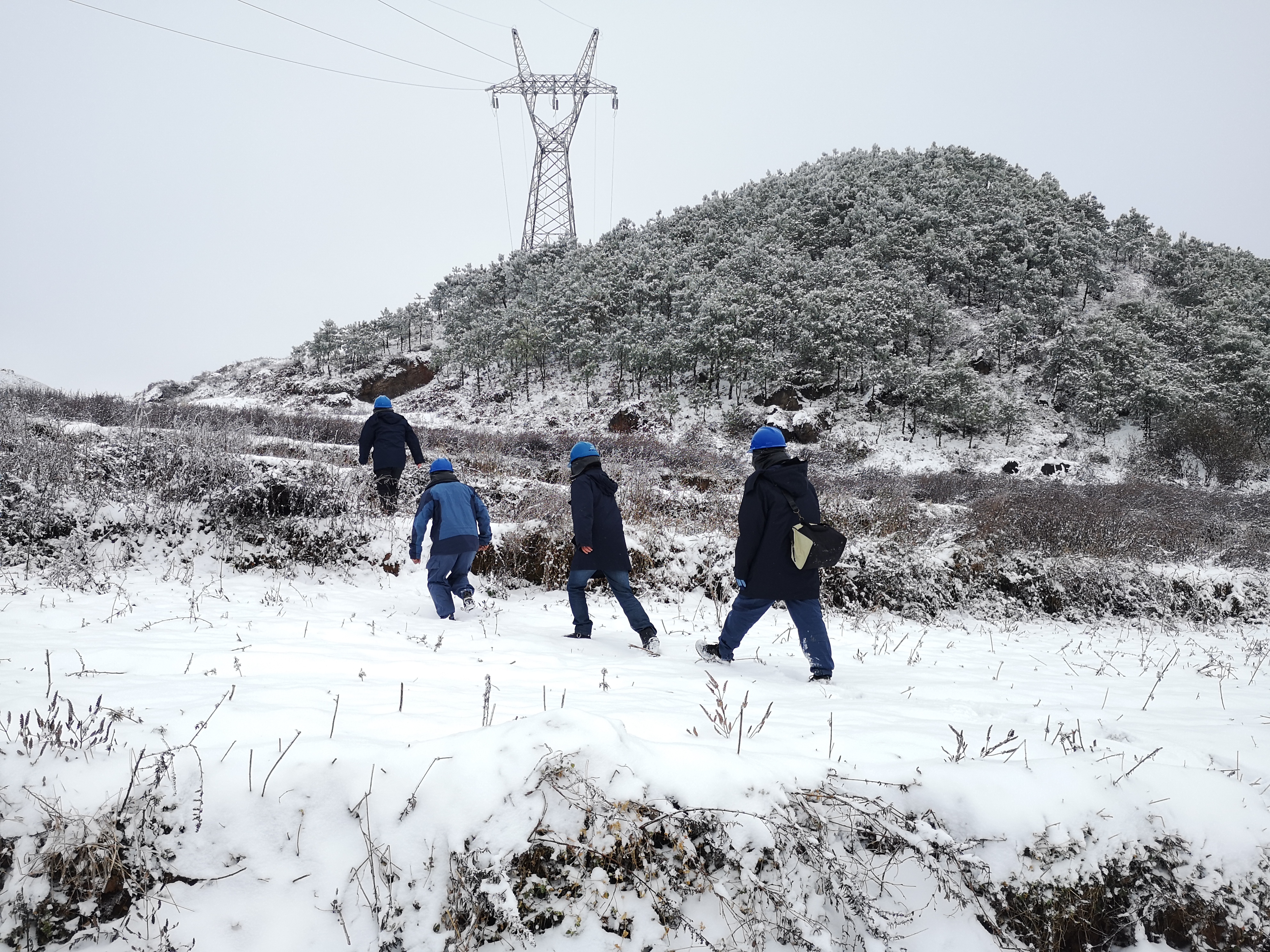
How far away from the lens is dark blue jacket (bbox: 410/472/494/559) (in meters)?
5.86

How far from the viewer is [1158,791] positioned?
85.6 inches

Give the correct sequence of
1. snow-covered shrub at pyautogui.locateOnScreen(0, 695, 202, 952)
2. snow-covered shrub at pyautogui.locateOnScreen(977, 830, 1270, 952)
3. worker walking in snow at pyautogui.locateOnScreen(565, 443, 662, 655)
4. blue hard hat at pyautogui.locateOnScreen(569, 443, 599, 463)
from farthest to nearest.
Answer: blue hard hat at pyautogui.locateOnScreen(569, 443, 599, 463) → worker walking in snow at pyautogui.locateOnScreen(565, 443, 662, 655) → snow-covered shrub at pyautogui.locateOnScreen(977, 830, 1270, 952) → snow-covered shrub at pyautogui.locateOnScreen(0, 695, 202, 952)

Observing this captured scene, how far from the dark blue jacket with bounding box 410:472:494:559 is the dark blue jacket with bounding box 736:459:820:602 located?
9.60 ft

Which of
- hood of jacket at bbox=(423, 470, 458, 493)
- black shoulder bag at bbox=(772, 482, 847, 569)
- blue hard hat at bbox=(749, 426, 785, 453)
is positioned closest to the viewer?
black shoulder bag at bbox=(772, 482, 847, 569)

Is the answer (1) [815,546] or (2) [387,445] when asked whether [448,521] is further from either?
(1) [815,546]

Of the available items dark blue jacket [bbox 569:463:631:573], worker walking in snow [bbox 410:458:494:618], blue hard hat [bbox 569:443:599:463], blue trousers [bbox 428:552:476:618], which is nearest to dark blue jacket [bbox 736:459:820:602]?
dark blue jacket [bbox 569:463:631:573]

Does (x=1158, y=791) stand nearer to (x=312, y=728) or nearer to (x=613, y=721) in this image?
(x=613, y=721)

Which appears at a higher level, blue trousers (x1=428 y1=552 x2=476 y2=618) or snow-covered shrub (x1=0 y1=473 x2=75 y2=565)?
snow-covered shrub (x1=0 y1=473 x2=75 y2=565)

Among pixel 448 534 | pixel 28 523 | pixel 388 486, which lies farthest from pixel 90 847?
pixel 388 486

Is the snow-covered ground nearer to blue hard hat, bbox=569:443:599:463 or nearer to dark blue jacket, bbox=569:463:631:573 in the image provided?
dark blue jacket, bbox=569:463:631:573

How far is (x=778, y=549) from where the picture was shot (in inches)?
169

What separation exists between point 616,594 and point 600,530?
0.64 m

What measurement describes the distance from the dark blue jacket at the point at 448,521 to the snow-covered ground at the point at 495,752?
51.4 inches


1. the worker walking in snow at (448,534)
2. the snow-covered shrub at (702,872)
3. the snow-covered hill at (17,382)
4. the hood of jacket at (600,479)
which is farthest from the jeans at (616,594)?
the snow-covered hill at (17,382)
